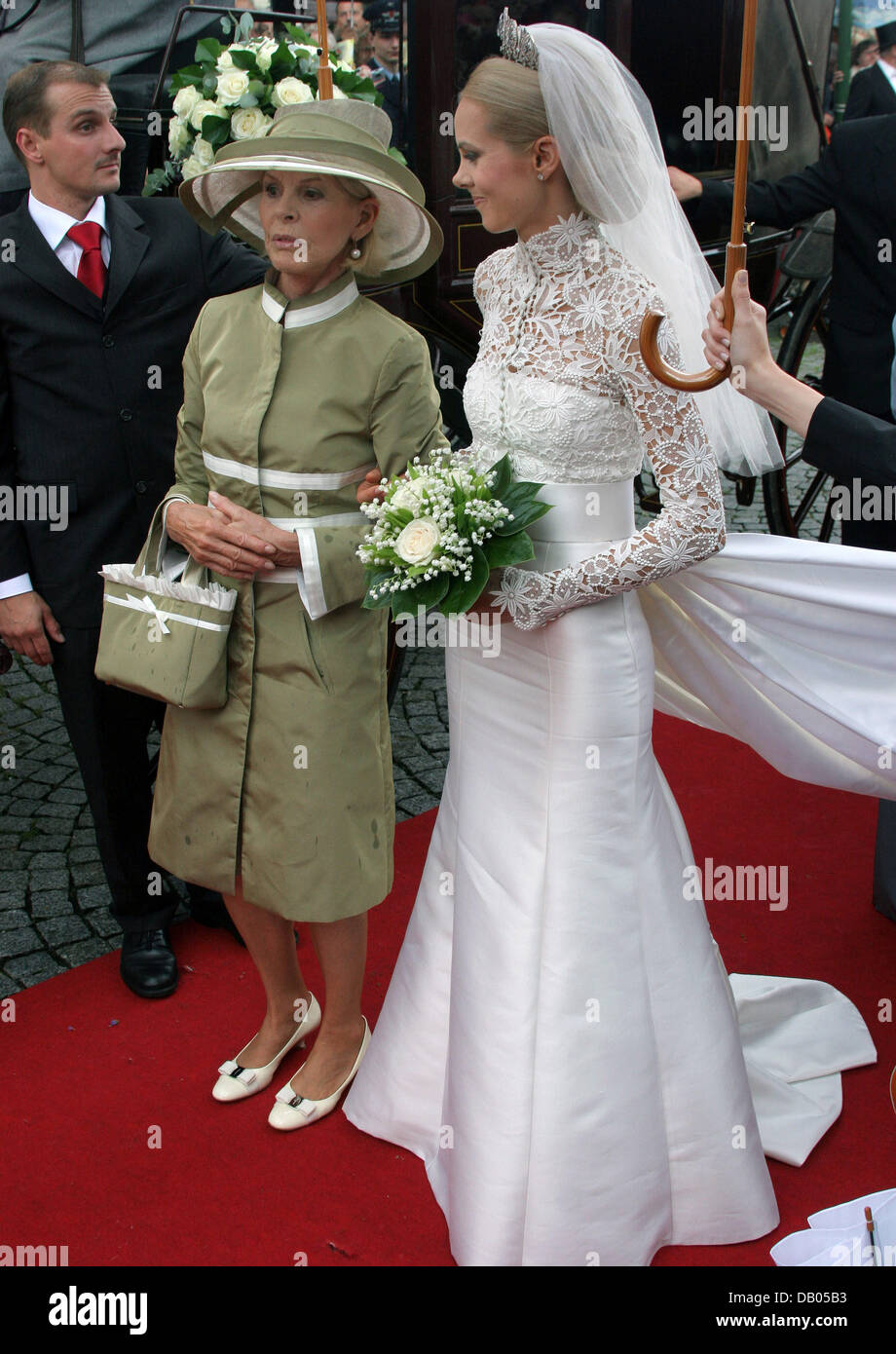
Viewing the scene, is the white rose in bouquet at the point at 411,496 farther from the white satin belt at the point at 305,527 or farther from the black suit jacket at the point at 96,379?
the black suit jacket at the point at 96,379

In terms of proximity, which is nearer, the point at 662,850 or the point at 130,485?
the point at 662,850

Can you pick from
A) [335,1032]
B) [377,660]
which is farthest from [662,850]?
[335,1032]

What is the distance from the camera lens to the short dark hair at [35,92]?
307 cm

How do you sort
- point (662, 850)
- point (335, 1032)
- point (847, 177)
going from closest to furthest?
point (662, 850) → point (335, 1032) → point (847, 177)

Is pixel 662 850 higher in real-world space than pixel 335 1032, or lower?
higher

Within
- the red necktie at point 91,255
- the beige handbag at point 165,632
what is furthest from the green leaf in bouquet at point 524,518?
the red necktie at point 91,255

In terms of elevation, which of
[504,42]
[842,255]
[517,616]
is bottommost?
[517,616]

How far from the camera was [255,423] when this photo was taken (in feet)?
8.65

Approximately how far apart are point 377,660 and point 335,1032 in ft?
2.93

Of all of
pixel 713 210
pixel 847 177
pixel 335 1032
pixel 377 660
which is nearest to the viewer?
pixel 377 660

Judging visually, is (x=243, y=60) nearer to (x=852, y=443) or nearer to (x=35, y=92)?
(x=35, y=92)

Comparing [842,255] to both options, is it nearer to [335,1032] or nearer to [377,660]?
[377,660]

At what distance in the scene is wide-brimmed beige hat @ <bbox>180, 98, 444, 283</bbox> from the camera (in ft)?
8.26

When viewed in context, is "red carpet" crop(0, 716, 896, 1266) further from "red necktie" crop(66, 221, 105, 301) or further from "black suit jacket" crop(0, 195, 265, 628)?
"red necktie" crop(66, 221, 105, 301)
